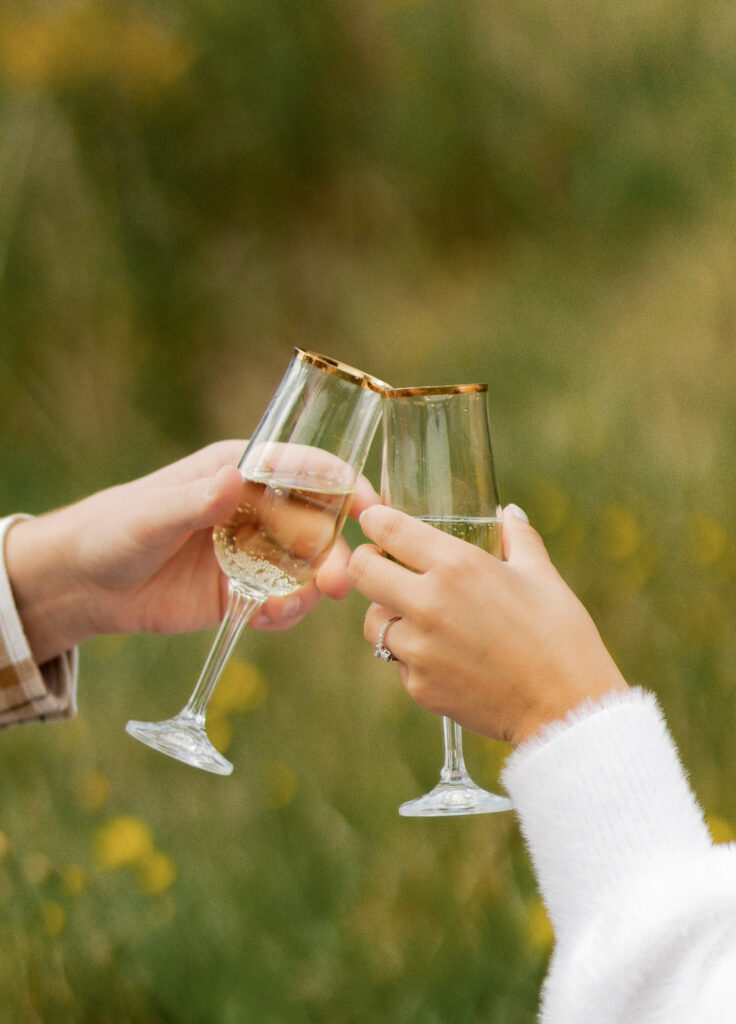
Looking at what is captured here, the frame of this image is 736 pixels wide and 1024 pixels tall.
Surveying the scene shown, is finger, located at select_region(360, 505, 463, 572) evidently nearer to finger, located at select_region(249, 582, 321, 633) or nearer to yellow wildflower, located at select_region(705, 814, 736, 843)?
finger, located at select_region(249, 582, 321, 633)

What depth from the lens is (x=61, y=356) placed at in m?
1.75

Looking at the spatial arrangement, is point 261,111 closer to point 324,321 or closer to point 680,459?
point 324,321

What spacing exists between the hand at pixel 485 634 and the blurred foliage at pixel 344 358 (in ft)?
2.21

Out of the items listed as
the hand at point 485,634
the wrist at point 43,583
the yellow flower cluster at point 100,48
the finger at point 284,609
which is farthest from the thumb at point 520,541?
the yellow flower cluster at point 100,48

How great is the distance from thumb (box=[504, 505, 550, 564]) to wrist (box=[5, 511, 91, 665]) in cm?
50

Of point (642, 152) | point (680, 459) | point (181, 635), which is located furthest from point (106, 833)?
point (642, 152)

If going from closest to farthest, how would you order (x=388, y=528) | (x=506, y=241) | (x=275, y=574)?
(x=388, y=528)
(x=275, y=574)
(x=506, y=241)

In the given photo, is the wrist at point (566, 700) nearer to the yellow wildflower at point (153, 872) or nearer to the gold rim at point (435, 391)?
the gold rim at point (435, 391)

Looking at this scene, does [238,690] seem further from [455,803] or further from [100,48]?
[100,48]

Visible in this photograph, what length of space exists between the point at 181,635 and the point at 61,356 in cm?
60

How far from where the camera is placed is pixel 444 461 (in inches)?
28.7

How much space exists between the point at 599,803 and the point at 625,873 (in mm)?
42

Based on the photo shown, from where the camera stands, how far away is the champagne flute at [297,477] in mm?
775

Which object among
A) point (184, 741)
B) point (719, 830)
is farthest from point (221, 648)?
point (719, 830)
